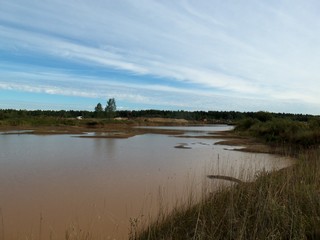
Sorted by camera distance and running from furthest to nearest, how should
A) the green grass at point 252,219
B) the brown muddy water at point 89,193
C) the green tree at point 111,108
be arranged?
the green tree at point 111,108 → the brown muddy water at point 89,193 → the green grass at point 252,219

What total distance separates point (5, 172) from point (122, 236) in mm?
8985

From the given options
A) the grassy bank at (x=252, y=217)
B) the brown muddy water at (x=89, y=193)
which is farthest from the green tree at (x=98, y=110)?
the grassy bank at (x=252, y=217)

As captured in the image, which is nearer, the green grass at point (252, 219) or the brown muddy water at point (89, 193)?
the green grass at point (252, 219)

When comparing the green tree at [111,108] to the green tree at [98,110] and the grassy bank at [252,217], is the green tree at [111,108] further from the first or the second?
the grassy bank at [252,217]

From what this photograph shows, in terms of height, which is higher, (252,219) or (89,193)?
(252,219)

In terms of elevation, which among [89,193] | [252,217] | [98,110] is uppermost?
[98,110]

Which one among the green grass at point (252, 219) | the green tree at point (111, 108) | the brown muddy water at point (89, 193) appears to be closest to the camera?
the green grass at point (252, 219)

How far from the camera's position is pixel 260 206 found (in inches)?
181

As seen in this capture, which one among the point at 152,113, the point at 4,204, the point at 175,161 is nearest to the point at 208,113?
the point at 152,113

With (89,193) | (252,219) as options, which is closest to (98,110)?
(89,193)

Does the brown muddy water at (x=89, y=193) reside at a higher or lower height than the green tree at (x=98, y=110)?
lower

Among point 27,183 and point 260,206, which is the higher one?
point 260,206

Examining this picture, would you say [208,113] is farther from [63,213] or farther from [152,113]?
[63,213]

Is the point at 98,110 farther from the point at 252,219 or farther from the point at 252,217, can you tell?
the point at 252,219
